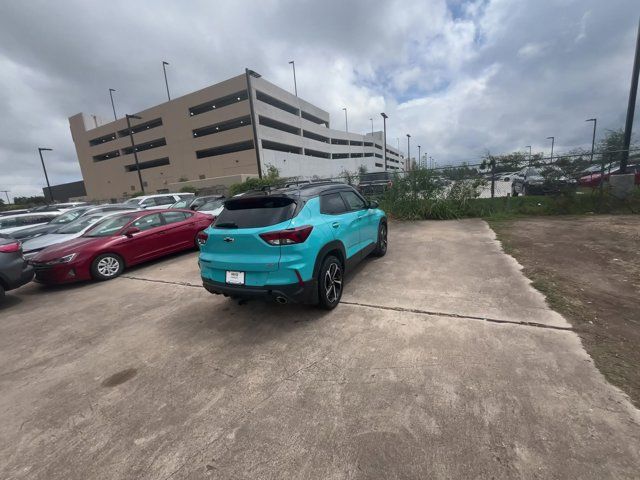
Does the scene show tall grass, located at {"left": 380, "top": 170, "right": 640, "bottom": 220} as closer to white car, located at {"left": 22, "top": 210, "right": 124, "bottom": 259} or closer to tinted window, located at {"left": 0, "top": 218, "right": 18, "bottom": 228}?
white car, located at {"left": 22, "top": 210, "right": 124, "bottom": 259}

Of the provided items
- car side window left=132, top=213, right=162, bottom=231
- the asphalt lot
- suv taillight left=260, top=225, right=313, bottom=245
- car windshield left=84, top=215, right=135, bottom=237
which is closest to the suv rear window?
suv taillight left=260, top=225, right=313, bottom=245

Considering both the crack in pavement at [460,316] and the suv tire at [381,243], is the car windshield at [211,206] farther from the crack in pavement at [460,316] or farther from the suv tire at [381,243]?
the crack in pavement at [460,316]

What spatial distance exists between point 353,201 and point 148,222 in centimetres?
540

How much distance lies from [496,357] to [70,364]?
4.43 m

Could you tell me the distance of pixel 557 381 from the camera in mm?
2359

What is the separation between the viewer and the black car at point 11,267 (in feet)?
17.2

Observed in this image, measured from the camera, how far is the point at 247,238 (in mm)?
3500

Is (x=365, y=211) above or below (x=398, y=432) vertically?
above

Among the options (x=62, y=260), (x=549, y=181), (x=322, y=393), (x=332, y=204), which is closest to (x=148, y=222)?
(x=62, y=260)

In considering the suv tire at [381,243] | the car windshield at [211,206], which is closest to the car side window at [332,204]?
the suv tire at [381,243]

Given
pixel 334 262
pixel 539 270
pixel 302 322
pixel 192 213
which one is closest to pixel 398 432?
pixel 302 322

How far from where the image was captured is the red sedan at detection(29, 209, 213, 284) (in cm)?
601

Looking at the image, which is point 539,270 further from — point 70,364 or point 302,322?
point 70,364

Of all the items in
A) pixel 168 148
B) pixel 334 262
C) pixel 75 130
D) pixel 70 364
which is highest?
pixel 75 130
